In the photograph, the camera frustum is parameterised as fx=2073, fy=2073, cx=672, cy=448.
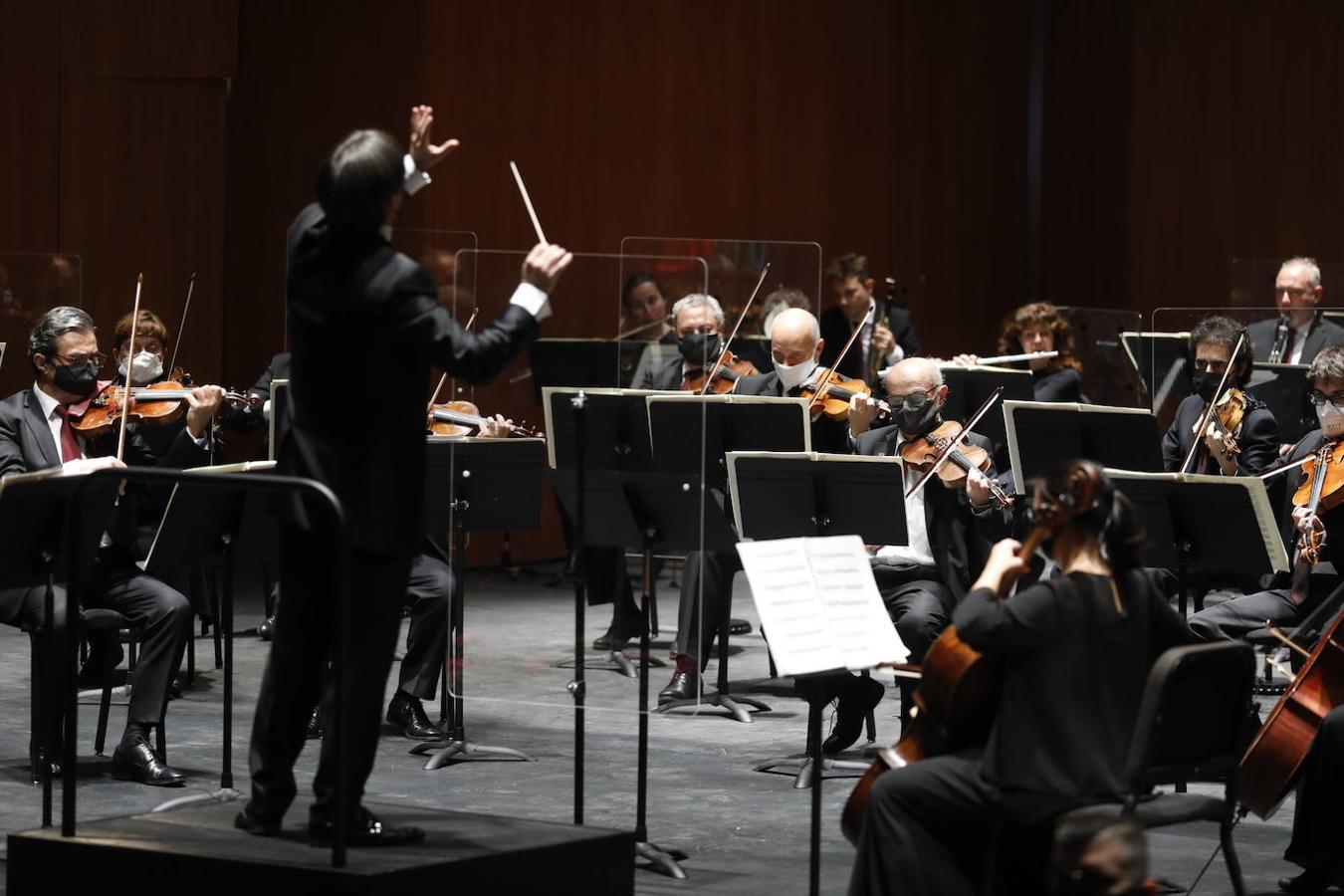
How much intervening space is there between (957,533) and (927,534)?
79 millimetres

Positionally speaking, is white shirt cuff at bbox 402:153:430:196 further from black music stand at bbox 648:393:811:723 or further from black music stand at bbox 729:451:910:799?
black music stand at bbox 729:451:910:799

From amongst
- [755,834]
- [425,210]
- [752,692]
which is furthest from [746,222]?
[755,834]

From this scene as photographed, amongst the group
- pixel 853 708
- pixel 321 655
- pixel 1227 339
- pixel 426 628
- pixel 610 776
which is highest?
pixel 1227 339

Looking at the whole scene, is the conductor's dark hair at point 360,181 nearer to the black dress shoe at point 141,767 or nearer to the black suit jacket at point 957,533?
the black dress shoe at point 141,767

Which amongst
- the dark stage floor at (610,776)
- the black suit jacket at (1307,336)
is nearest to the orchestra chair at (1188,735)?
the dark stage floor at (610,776)

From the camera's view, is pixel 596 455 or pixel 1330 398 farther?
pixel 1330 398

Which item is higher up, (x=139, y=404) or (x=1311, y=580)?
(x=139, y=404)

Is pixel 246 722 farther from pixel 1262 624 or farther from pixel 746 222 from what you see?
pixel 746 222

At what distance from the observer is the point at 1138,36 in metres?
11.2

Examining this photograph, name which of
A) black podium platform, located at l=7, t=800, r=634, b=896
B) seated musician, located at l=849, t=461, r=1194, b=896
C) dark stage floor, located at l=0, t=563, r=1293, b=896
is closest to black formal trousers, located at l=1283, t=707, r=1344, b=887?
dark stage floor, located at l=0, t=563, r=1293, b=896

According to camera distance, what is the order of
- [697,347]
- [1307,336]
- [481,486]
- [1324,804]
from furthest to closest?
[1307,336] → [697,347] → [481,486] → [1324,804]

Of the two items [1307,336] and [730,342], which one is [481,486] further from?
[1307,336]

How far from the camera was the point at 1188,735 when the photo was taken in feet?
11.9

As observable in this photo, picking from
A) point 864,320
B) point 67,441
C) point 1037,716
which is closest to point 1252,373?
point 864,320
